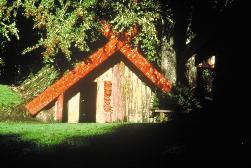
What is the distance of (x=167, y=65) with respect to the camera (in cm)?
1688

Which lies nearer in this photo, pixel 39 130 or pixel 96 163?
pixel 96 163

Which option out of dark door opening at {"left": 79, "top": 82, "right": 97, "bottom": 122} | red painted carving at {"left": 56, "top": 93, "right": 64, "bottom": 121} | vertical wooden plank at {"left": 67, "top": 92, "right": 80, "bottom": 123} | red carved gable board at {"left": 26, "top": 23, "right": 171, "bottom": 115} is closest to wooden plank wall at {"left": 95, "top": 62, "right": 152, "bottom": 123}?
vertical wooden plank at {"left": 67, "top": 92, "right": 80, "bottom": 123}

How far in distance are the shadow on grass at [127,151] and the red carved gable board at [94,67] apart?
4.05m

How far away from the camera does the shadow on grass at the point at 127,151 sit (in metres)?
7.71

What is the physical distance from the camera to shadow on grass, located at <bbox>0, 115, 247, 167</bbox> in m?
7.71

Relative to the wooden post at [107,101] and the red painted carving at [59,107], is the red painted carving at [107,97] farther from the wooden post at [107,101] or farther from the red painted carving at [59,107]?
the red painted carving at [59,107]

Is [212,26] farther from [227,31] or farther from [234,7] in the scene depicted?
[234,7]

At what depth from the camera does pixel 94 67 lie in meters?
14.9

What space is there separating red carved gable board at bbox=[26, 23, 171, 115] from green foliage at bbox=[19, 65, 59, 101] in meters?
1.13

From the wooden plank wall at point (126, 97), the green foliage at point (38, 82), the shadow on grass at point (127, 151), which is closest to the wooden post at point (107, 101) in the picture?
the wooden plank wall at point (126, 97)

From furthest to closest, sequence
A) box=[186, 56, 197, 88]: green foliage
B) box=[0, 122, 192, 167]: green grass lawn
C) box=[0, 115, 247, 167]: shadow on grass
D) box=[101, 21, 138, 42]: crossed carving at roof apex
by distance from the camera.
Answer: box=[186, 56, 197, 88]: green foliage
box=[101, 21, 138, 42]: crossed carving at roof apex
box=[0, 122, 192, 167]: green grass lawn
box=[0, 115, 247, 167]: shadow on grass

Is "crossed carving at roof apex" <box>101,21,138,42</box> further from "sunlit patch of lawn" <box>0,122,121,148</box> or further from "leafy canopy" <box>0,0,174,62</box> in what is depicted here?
"sunlit patch of lawn" <box>0,122,121,148</box>

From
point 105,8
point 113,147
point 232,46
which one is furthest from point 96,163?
point 105,8

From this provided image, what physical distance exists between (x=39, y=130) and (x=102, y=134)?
77.1 inches
